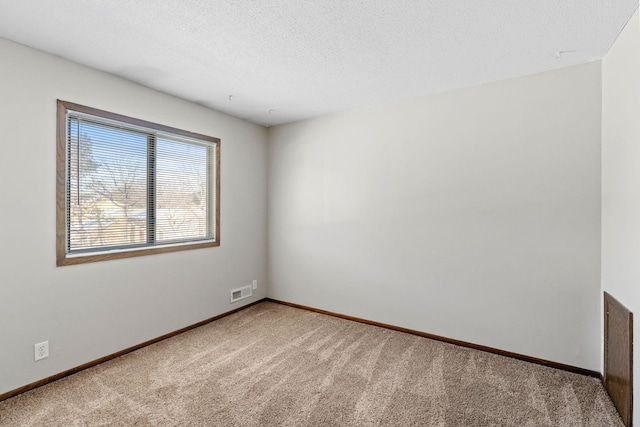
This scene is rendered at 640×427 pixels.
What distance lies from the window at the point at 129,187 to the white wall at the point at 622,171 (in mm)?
3519

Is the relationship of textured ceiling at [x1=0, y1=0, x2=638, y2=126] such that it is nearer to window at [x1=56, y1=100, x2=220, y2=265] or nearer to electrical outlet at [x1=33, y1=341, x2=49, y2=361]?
window at [x1=56, y1=100, x2=220, y2=265]

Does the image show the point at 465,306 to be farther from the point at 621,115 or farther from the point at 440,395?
the point at 621,115

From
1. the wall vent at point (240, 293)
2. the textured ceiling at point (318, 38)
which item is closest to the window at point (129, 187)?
the textured ceiling at point (318, 38)

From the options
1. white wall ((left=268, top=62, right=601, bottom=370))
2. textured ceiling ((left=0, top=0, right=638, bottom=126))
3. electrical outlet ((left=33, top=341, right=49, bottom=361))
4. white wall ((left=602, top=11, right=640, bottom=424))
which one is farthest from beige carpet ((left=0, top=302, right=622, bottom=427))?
textured ceiling ((left=0, top=0, right=638, bottom=126))

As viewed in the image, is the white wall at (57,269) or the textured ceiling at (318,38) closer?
the textured ceiling at (318,38)

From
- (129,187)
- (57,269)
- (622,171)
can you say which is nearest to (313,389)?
(57,269)

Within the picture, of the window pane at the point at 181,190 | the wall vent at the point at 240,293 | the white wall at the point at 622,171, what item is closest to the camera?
the white wall at the point at 622,171

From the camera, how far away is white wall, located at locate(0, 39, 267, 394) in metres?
2.07

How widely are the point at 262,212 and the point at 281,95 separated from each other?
1670 mm

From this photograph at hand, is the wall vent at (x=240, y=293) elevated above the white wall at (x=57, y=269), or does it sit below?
below

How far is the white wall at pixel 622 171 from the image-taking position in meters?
1.75

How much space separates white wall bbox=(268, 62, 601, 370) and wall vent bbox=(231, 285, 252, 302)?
69 cm

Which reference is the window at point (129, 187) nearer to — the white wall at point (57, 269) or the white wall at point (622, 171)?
the white wall at point (57, 269)

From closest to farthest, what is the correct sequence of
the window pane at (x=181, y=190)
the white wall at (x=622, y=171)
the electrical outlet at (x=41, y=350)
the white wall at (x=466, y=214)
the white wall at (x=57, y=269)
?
the white wall at (x=622, y=171)
the white wall at (x=57, y=269)
the electrical outlet at (x=41, y=350)
the white wall at (x=466, y=214)
the window pane at (x=181, y=190)
